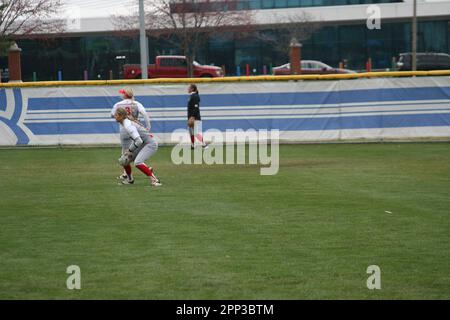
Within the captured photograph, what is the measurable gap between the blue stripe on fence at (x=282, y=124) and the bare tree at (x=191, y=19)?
21.6 metres

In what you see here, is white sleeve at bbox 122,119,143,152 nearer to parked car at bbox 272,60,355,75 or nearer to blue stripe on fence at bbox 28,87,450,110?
blue stripe on fence at bbox 28,87,450,110

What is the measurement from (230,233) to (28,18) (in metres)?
34.0

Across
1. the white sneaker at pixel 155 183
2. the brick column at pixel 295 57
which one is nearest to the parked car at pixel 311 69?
the brick column at pixel 295 57

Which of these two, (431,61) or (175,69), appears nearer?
(431,61)

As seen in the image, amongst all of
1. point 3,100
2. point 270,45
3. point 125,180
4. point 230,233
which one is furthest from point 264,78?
point 270,45

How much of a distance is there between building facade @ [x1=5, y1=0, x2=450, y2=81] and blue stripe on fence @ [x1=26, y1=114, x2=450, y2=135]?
29.4 m

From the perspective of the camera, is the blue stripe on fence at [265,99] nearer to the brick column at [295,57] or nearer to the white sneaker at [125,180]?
the white sneaker at [125,180]

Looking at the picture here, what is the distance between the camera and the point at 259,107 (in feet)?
84.1

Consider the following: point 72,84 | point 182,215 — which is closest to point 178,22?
point 72,84

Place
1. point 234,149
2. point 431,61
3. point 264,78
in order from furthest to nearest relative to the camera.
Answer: point 431,61
point 264,78
point 234,149

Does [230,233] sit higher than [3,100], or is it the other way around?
[3,100]

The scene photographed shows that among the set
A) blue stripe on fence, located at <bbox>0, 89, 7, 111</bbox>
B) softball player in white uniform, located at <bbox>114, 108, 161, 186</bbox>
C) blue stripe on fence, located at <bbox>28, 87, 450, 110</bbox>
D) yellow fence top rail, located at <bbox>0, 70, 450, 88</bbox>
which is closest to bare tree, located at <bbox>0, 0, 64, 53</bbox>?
blue stripe on fence, located at <bbox>0, 89, 7, 111</bbox>

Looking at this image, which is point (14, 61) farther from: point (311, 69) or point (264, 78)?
point (264, 78)

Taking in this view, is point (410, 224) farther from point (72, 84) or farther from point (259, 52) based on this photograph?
point (259, 52)
